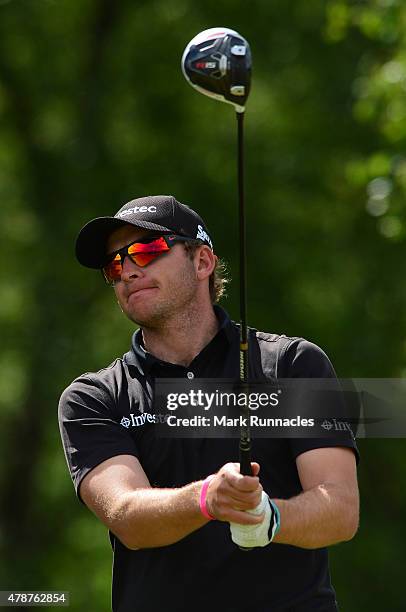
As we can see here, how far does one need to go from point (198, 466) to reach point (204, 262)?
0.98m

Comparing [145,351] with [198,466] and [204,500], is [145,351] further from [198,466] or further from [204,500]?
[204,500]

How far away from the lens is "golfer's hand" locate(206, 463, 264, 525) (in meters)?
4.09

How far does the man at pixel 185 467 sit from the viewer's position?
442 centimetres

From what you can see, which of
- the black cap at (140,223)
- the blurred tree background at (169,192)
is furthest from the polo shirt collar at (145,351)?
the blurred tree background at (169,192)

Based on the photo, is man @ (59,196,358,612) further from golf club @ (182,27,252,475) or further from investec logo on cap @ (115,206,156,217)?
golf club @ (182,27,252,475)

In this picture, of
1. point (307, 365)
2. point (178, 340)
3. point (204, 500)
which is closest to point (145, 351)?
point (178, 340)

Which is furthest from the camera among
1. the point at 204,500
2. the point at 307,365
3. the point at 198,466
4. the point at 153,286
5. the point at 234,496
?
the point at 153,286

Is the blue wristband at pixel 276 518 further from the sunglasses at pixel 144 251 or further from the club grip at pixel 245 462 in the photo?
the sunglasses at pixel 144 251

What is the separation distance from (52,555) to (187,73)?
50.6ft

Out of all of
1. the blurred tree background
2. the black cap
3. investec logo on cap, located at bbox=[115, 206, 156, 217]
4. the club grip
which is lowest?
the blurred tree background

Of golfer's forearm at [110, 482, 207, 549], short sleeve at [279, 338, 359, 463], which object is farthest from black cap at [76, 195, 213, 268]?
golfer's forearm at [110, 482, 207, 549]

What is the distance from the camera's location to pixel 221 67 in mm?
4352

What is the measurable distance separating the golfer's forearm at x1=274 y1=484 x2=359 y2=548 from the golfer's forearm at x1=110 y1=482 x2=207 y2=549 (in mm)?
282

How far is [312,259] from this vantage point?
56.3 feet
